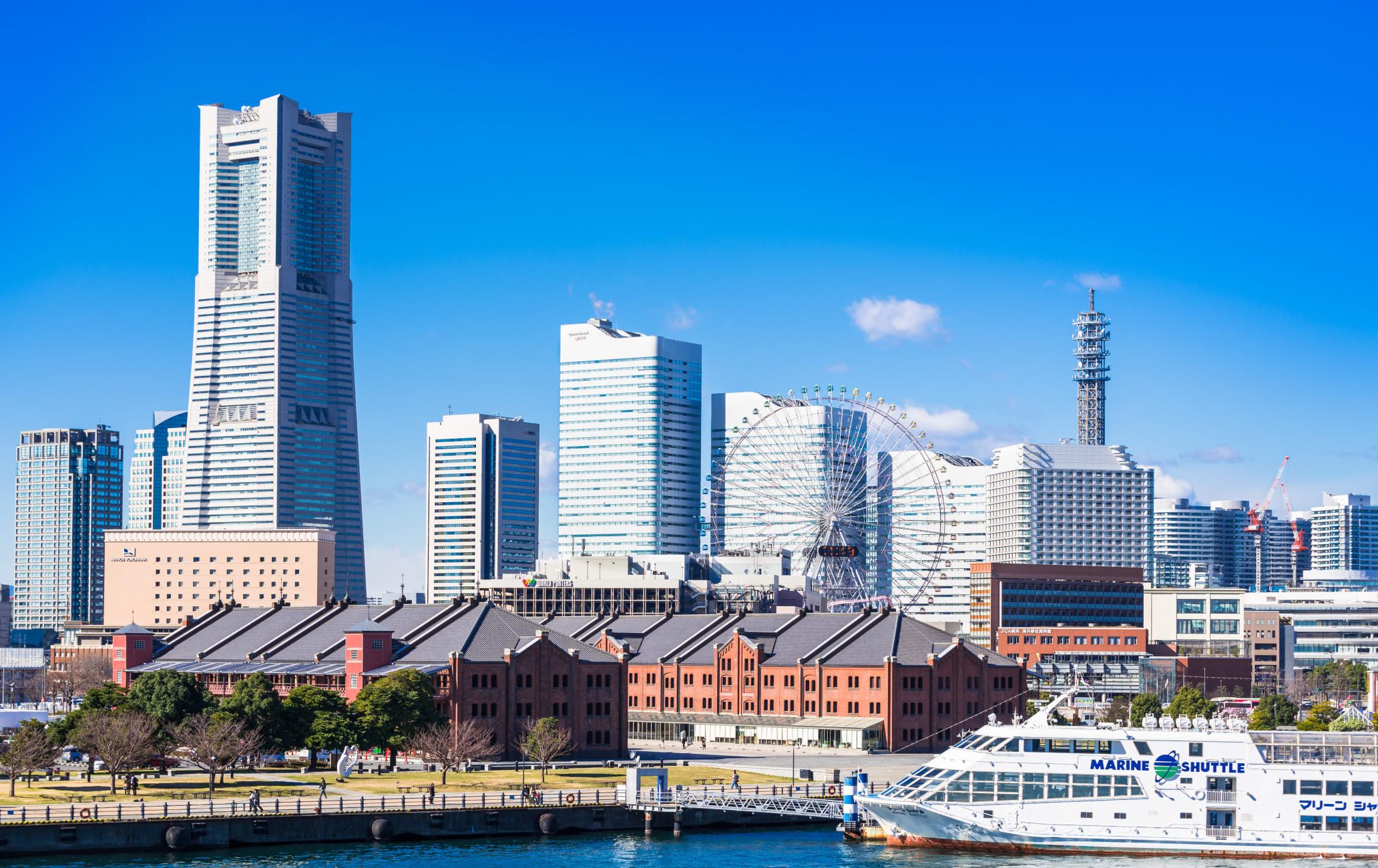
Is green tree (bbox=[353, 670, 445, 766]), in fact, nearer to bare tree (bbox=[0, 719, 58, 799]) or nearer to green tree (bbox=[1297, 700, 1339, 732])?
bare tree (bbox=[0, 719, 58, 799])

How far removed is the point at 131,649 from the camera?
167 m

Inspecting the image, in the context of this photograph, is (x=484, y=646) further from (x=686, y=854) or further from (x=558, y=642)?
(x=686, y=854)

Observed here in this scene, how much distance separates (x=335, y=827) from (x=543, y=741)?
96.9ft

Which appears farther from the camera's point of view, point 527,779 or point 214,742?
point 527,779

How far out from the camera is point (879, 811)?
110 m

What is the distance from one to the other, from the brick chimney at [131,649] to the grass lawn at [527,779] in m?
41.4

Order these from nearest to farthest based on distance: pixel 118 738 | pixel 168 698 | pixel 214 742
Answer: pixel 118 738
pixel 214 742
pixel 168 698

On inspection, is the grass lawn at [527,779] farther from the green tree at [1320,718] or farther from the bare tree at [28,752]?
the green tree at [1320,718]

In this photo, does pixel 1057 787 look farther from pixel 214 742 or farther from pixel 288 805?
pixel 214 742

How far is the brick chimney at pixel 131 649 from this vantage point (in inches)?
6521

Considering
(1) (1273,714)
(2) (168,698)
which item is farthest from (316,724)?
(1) (1273,714)

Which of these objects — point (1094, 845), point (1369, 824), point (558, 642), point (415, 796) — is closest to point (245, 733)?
point (415, 796)

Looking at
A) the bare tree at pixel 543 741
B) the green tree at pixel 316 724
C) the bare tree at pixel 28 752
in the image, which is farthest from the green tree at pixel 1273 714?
the bare tree at pixel 28 752

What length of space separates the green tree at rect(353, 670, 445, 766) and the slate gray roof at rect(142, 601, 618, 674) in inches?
260
